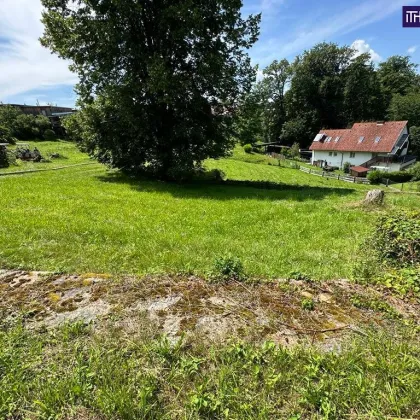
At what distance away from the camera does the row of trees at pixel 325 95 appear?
52.1 metres

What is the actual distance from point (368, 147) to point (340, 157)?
15.2ft

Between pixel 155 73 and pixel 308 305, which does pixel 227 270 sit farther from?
pixel 155 73

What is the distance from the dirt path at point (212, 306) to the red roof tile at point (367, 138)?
45.9 m

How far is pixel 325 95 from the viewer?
178 ft

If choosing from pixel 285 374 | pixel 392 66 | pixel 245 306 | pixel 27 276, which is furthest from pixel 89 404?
pixel 392 66

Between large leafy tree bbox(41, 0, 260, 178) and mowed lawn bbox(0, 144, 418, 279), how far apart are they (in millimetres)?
5521

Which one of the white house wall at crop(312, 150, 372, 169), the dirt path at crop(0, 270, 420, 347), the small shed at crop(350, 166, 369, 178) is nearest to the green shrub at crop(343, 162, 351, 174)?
the white house wall at crop(312, 150, 372, 169)

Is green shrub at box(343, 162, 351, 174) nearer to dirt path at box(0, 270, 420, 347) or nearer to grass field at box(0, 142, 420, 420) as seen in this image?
grass field at box(0, 142, 420, 420)

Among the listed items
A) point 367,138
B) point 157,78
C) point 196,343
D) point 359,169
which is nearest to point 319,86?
point 367,138

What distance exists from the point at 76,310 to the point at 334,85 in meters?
61.6

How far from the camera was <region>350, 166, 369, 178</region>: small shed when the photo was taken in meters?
39.2

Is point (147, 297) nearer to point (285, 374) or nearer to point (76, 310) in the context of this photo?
point (76, 310)

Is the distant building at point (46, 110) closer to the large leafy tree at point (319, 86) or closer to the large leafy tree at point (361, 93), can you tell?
the large leafy tree at point (319, 86)

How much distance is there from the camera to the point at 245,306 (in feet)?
9.00
